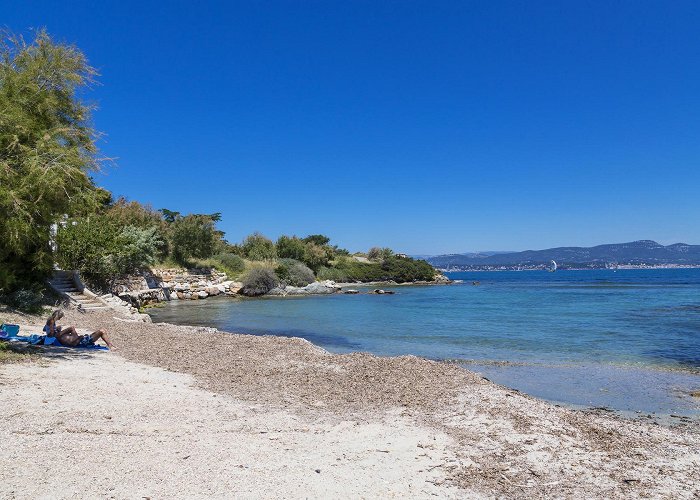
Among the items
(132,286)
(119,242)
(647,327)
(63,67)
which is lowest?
(647,327)

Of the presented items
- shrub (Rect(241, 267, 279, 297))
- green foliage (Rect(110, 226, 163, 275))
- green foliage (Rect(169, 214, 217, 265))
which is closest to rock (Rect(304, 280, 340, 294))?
shrub (Rect(241, 267, 279, 297))

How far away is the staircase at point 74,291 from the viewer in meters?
20.5

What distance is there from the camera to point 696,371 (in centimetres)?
1291

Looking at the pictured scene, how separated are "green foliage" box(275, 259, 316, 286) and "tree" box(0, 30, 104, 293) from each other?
36423 millimetres

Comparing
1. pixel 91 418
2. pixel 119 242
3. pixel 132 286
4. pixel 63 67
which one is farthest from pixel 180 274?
pixel 91 418

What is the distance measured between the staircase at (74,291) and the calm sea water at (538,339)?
13.2 ft

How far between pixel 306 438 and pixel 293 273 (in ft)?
154

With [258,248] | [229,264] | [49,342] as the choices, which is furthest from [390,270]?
[49,342]

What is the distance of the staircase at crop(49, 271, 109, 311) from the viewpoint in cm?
2047

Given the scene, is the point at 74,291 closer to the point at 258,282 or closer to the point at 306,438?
the point at 306,438

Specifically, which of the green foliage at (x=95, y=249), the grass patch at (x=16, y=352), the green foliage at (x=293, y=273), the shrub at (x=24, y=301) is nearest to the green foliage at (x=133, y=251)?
the green foliage at (x=95, y=249)

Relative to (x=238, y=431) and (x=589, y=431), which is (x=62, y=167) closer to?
(x=238, y=431)

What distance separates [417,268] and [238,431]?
7149 centimetres

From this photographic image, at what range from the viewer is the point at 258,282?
44531 mm
